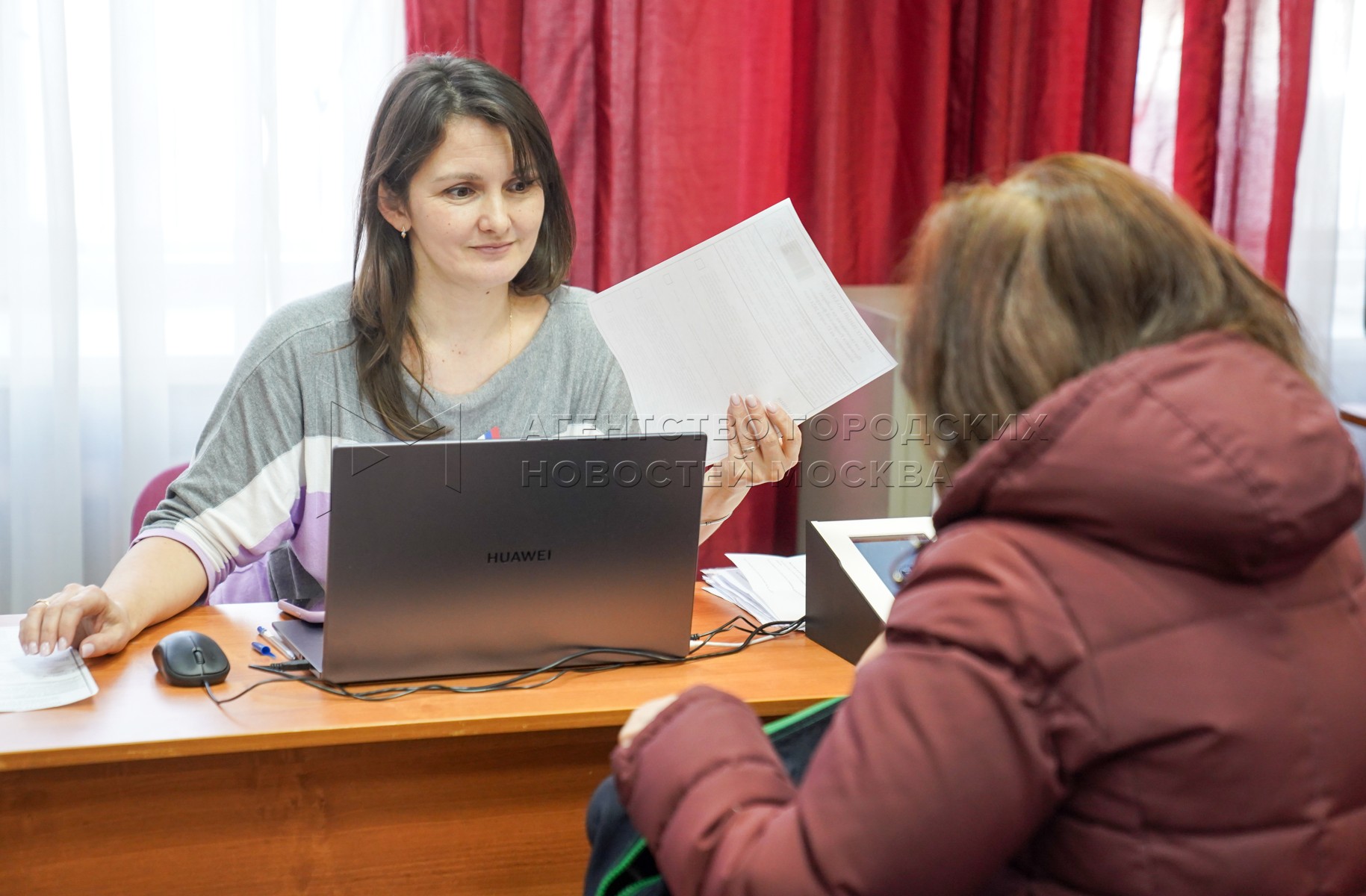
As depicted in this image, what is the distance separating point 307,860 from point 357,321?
0.80 meters

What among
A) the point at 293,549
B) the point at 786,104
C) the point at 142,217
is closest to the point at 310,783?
the point at 293,549

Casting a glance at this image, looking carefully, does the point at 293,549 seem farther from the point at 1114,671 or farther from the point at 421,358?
the point at 1114,671

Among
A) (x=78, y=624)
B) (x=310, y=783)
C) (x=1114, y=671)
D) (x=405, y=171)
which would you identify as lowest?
(x=310, y=783)

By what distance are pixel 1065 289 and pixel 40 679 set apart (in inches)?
42.2

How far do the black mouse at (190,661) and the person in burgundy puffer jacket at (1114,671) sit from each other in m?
0.67

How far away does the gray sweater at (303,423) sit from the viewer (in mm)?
1568

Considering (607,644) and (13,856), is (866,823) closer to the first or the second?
(607,644)

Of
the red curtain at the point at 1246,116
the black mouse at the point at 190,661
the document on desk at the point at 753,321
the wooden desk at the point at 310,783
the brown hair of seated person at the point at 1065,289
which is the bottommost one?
the wooden desk at the point at 310,783

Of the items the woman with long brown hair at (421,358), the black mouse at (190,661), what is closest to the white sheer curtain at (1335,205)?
the woman with long brown hair at (421,358)

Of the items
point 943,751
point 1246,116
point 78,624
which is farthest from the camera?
point 1246,116

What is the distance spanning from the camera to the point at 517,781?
1237 millimetres

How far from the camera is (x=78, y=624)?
4.21 feet

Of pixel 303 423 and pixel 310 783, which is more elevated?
pixel 303 423

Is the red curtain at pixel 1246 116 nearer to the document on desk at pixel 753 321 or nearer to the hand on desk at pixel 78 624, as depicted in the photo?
the document on desk at pixel 753 321
